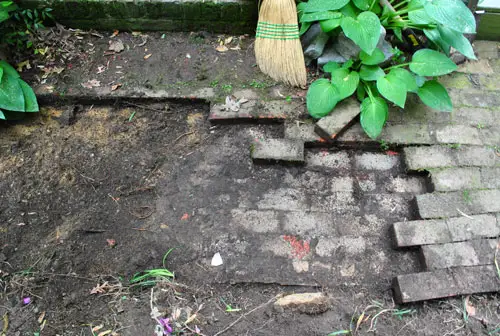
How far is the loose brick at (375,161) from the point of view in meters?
2.68

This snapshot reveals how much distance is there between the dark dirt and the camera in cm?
209

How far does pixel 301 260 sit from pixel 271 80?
4.75 ft

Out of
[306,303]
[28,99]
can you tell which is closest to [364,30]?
[306,303]

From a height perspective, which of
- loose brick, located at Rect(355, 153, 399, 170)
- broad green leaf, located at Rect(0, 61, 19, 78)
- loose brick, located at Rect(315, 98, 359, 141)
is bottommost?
loose brick, located at Rect(355, 153, 399, 170)

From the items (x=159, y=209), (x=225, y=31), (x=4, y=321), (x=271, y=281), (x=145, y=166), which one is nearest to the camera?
(x=4, y=321)

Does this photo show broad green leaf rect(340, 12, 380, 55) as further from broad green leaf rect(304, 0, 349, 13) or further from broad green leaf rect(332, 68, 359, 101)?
broad green leaf rect(332, 68, 359, 101)

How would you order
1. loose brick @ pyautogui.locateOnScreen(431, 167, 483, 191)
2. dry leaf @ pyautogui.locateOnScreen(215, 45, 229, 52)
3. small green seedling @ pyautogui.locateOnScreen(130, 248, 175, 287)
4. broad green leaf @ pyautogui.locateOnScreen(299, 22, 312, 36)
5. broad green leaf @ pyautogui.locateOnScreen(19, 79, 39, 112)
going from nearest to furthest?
small green seedling @ pyautogui.locateOnScreen(130, 248, 175, 287)
loose brick @ pyautogui.locateOnScreen(431, 167, 483, 191)
broad green leaf @ pyautogui.locateOnScreen(19, 79, 39, 112)
broad green leaf @ pyautogui.locateOnScreen(299, 22, 312, 36)
dry leaf @ pyautogui.locateOnScreen(215, 45, 229, 52)

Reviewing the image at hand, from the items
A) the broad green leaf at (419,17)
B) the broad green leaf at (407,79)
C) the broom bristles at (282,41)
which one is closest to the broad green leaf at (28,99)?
the broom bristles at (282,41)

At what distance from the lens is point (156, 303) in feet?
7.00

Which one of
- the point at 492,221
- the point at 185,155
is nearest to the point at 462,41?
the point at 492,221

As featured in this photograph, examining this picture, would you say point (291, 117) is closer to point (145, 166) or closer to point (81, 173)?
point (145, 166)

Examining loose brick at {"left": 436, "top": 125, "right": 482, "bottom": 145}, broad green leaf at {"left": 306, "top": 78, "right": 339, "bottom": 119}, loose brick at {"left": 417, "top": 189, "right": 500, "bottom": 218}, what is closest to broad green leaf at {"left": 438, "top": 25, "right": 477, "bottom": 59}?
loose brick at {"left": 436, "top": 125, "right": 482, "bottom": 145}

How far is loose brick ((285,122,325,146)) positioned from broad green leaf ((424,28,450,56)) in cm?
107

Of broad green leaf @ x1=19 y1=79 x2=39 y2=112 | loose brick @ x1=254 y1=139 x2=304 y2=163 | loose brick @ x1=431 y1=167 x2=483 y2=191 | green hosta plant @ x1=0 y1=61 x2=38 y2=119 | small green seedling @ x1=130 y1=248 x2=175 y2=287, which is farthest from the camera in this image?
broad green leaf @ x1=19 y1=79 x2=39 y2=112
